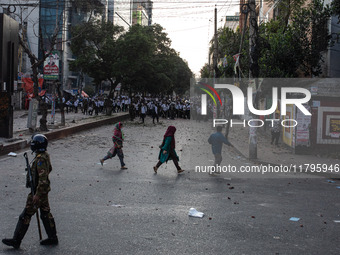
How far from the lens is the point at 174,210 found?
830 centimetres

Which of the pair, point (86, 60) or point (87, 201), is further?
point (86, 60)

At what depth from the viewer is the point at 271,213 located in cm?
827

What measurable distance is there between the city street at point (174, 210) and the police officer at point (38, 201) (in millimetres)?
153

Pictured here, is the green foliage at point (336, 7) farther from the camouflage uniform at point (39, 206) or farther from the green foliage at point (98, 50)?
the green foliage at point (98, 50)

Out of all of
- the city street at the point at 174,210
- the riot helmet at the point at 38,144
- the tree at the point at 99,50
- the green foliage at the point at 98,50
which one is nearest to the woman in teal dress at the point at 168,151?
the city street at the point at 174,210

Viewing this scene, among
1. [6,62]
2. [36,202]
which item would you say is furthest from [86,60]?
[36,202]

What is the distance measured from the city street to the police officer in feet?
0.50

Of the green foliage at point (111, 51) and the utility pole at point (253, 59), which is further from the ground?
the green foliage at point (111, 51)

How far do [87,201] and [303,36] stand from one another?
19304 millimetres

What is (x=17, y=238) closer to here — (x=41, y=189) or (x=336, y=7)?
(x=41, y=189)

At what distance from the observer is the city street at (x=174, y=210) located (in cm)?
Result: 620

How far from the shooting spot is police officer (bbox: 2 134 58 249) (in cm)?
586

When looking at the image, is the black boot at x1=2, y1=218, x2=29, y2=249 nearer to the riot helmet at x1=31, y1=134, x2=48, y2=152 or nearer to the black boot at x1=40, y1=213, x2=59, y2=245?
the black boot at x1=40, y1=213, x2=59, y2=245

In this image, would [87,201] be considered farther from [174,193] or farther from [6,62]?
[6,62]
